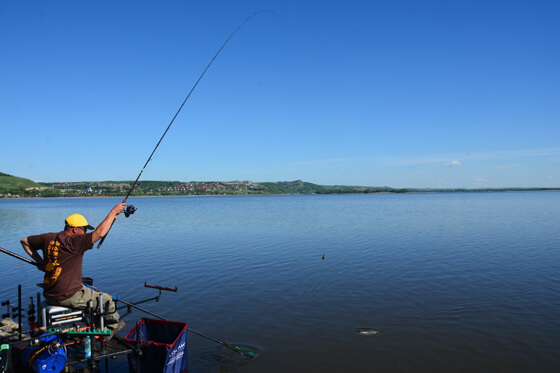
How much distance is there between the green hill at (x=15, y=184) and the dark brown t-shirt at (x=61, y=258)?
188475 millimetres

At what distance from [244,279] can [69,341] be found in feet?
27.4

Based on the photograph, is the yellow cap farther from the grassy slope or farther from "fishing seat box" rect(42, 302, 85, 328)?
the grassy slope

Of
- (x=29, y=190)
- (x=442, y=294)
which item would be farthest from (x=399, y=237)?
(x=29, y=190)

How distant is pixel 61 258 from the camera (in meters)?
5.38

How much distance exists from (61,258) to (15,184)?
205 m

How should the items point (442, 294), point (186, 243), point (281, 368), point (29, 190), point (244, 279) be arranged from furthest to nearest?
1. point (29, 190)
2. point (186, 243)
3. point (244, 279)
4. point (442, 294)
5. point (281, 368)

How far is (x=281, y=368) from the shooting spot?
719 cm

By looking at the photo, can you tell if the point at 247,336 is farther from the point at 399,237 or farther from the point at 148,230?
the point at 148,230

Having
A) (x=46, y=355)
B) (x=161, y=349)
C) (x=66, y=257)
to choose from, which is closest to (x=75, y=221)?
(x=66, y=257)

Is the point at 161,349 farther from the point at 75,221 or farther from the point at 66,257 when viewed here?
the point at 75,221

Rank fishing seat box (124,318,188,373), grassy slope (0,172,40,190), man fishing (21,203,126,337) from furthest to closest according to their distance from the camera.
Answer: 1. grassy slope (0,172,40,190)
2. fishing seat box (124,318,188,373)
3. man fishing (21,203,126,337)

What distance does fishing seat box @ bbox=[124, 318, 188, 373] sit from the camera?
5.89 m

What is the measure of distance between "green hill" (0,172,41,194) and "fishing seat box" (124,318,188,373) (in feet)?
617

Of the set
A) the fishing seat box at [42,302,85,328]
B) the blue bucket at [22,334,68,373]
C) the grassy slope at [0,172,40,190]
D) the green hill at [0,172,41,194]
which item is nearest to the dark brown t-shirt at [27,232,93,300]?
A: the fishing seat box at [42,302,85,328]
